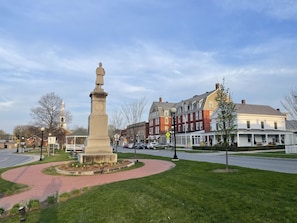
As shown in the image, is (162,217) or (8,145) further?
(8,145)

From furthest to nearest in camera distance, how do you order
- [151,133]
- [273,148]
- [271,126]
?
[151,133]
[271,126]
[273,148]

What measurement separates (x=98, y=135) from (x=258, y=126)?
38104mm

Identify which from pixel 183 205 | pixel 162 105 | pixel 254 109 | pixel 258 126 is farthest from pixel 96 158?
pixel 162 105

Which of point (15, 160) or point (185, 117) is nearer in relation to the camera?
point (15, 160)

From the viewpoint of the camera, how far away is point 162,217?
5391 mm

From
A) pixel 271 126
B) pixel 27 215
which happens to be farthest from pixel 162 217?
pixel 271 126

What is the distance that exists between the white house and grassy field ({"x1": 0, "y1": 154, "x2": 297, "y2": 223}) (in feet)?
113

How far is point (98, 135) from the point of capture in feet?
55.3

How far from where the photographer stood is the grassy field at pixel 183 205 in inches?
208

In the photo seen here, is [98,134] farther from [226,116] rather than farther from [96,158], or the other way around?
[226,116]

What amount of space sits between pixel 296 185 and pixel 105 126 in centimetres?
1248

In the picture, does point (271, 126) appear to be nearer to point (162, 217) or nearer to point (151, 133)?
point (151, 133)

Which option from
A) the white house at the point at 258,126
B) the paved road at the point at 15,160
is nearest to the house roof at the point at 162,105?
the white house at the point at 258,126

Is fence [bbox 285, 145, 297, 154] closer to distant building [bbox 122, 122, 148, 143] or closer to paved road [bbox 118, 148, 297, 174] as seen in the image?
paved road [bbox 118, 148, 297, 174]
